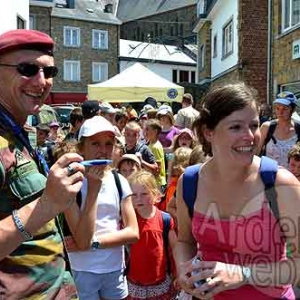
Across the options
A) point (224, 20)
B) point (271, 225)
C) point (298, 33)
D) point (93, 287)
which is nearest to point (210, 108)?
point (271, 225)

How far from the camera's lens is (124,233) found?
11.5 ft

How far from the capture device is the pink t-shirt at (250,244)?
2400 mm

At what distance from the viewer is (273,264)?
2371 millimetres

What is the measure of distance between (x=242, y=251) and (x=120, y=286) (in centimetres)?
141

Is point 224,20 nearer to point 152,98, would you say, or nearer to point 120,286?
point 152,98

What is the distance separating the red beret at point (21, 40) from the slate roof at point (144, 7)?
6720 centimetres

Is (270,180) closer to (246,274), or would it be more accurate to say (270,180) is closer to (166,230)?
(246,274)

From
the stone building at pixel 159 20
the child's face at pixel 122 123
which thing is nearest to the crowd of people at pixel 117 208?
the child's face at pixel 122 123

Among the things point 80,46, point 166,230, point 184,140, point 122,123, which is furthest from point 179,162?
point 80,46

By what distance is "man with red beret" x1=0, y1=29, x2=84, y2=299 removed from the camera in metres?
1.81

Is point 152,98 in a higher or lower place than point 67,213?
higher

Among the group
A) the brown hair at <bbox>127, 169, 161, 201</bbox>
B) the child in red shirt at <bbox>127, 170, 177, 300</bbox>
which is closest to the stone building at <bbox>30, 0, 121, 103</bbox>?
the brown hair at <bbox>127, 169, 161, 201</bbox>

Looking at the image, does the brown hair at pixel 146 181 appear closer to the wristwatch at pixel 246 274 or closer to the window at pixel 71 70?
the wristwatch at pixel 246 274

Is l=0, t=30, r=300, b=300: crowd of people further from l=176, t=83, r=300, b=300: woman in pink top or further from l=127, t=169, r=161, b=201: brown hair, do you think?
l=127, t=169, r=161, b=201: brown hair
